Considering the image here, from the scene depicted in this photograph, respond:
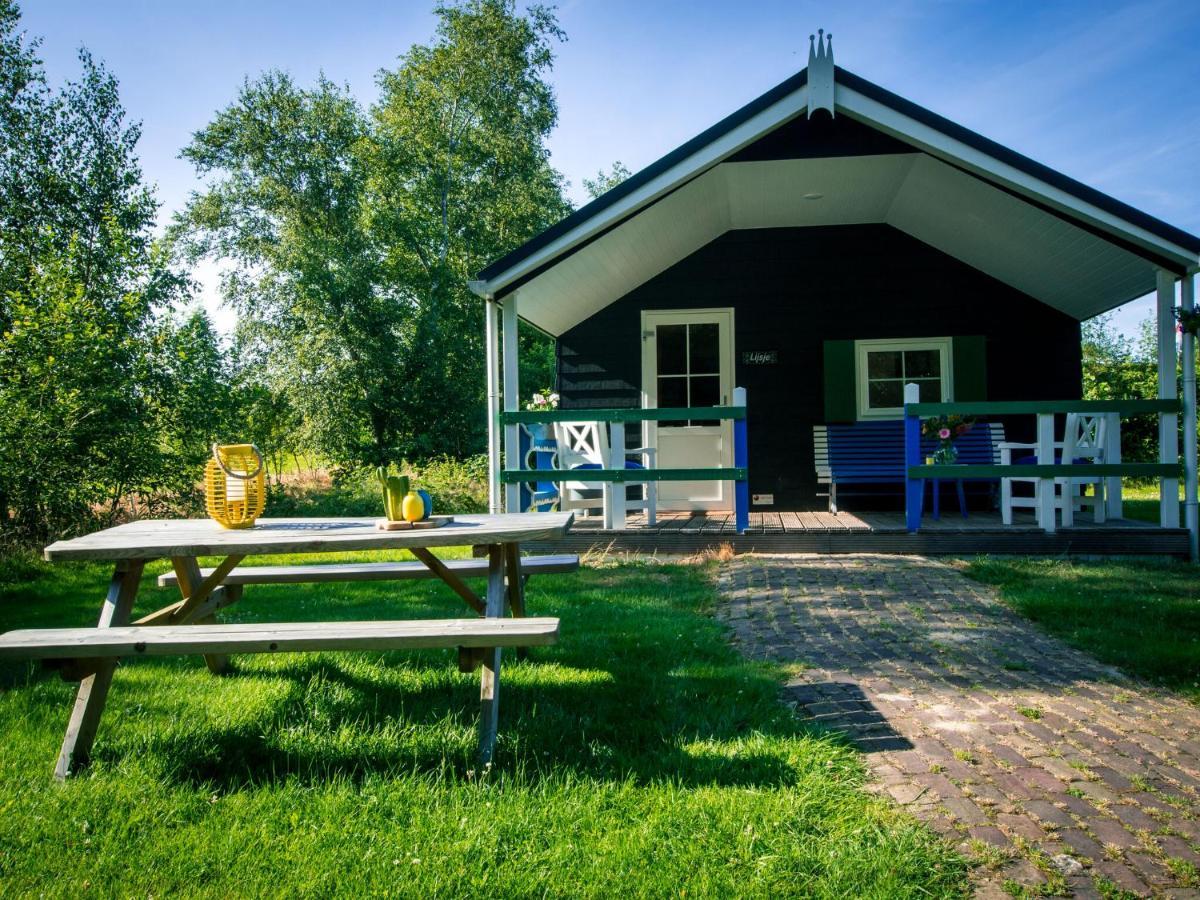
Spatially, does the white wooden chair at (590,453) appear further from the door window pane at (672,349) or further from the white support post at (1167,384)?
the white support post at (1167,384)

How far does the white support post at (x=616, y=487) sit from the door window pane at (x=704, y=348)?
2.38 meters

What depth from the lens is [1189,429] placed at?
6.52 m

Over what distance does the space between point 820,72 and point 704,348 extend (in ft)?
11.8

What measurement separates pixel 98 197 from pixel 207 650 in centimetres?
1429

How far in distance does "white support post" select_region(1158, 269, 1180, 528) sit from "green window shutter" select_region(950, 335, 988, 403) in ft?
6.62

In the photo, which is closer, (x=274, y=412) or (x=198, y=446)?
(x=198, y=446)

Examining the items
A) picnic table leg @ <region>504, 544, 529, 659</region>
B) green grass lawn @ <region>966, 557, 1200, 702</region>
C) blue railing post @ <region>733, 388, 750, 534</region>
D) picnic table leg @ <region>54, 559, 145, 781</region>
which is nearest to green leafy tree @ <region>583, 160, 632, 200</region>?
blue railing post @ <region>733, 388, 750, 534</region>

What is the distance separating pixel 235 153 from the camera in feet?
62.1

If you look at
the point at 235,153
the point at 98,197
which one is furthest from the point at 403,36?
the point at 98,197

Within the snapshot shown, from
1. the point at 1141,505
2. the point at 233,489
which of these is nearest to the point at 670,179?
the point at 233,489

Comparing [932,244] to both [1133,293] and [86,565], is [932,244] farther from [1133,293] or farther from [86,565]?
[86,565]

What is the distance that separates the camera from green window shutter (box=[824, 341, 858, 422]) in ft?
28.8

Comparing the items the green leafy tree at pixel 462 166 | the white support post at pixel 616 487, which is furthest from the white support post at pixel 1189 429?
the green leafy tree at pixel 462 166

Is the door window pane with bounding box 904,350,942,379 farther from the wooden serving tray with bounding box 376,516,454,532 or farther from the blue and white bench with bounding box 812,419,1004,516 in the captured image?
the wooden serving tray with bounding box 376,516,454,532
